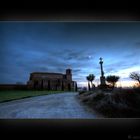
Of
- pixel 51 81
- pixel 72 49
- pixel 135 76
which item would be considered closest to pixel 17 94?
pixel 51 81

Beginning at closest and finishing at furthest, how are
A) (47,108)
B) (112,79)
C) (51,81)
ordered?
1. (47,108)
2. (112,79)
3. (51,81)

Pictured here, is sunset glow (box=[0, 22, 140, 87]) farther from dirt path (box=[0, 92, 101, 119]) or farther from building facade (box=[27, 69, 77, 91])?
dirt path (box=[0, 92, 101, 119])

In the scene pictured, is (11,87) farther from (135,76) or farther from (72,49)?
(135,76)

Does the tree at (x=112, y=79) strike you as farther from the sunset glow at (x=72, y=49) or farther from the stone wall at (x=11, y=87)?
the stone wall at (x=11, y=87)

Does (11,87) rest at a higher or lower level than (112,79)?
lower

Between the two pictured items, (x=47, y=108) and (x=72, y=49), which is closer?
(x=47, y=108)
